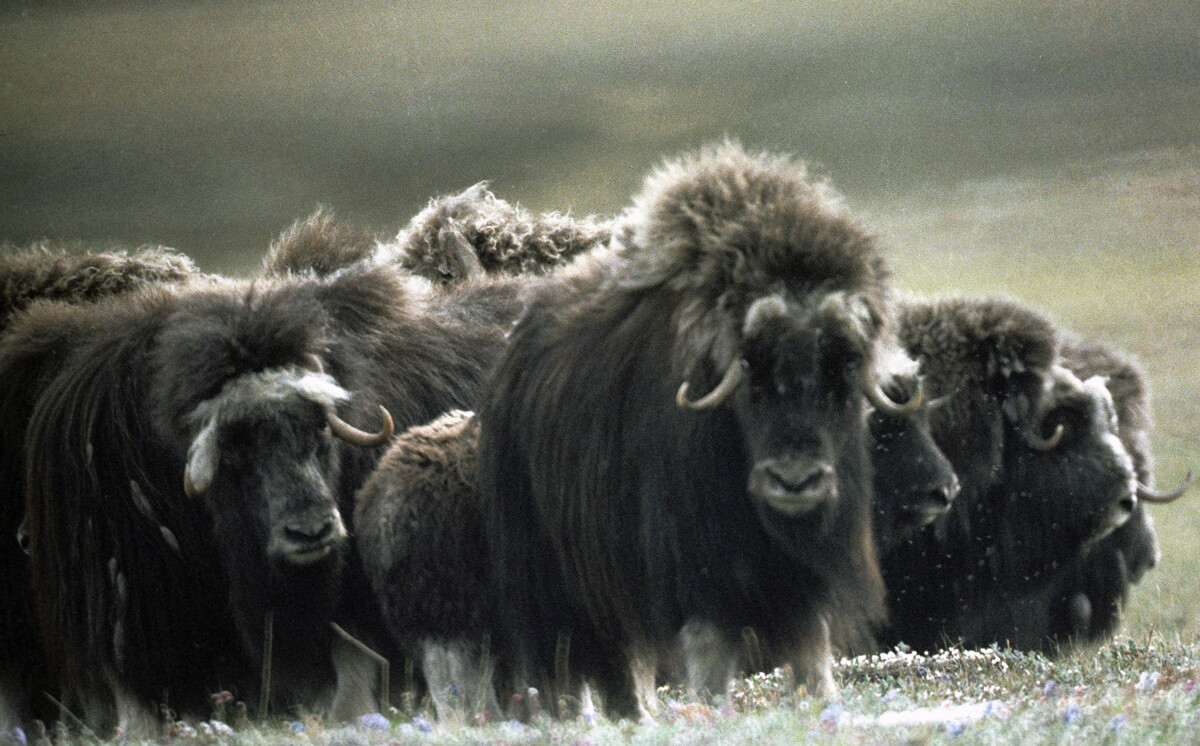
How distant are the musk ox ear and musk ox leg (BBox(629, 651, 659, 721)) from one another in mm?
1393

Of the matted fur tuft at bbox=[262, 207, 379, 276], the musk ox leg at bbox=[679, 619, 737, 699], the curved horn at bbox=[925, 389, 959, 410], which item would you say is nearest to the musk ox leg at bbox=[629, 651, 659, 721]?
the musk ox leg at bbox=[679, 619, 737, 699]

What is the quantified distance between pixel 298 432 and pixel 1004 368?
2478 millimetres

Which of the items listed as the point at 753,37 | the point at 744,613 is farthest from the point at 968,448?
the point at 753,37

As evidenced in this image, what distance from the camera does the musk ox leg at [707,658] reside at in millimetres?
3789

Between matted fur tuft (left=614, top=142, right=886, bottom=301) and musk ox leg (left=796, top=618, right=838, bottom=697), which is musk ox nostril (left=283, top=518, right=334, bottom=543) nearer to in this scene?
matted fur tuft (left=614, top=142, right=886, bottom=301)

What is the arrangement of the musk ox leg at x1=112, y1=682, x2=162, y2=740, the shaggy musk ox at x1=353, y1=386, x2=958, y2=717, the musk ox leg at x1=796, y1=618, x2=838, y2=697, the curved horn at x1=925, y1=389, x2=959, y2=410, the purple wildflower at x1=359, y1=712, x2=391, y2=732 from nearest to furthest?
the purple wildflower at x1=359, y1=712, x2=391, y2=732
the musk ox leg at x1=796, y1=618, x2=838, y2=697
the shaggy musk ox at x1=353, y1=386, x2=958, y2=717
the musk ox leg at x1=112, y1=682, x2=162, y2=740
the curved horn at x1=925, y1=389, x2=959, y2=410

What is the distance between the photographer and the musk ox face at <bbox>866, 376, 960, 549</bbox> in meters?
4.26

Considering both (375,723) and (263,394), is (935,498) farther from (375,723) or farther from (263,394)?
(263,394)

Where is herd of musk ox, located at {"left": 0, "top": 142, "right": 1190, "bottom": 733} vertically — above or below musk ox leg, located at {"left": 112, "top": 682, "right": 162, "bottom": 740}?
above

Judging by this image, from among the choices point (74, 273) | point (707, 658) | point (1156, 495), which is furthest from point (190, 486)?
point (1156, 495)

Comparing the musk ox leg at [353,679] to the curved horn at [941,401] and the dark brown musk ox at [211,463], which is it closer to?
the dark brown musk ox at [211,463]

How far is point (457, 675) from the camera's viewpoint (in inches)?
157

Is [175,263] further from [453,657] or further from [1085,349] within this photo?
[1085,349]

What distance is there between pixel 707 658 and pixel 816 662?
0.37m
